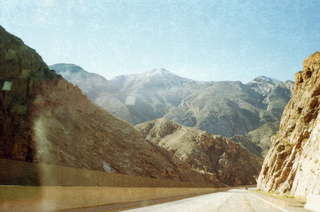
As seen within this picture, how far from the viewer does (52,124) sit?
152ft

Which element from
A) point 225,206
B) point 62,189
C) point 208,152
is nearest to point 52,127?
point 225,206

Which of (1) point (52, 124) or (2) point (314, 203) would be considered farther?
(1) point (52, 124)

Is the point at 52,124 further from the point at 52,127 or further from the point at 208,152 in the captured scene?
the point at 208,152

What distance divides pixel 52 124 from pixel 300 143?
102 feet

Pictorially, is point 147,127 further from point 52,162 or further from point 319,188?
point 319,188

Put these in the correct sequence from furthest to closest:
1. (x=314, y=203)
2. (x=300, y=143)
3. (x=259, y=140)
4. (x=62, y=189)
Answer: (x=259, y=140)
(x=300, y=143)
(x=314, y=203)
(x=62, y=189)

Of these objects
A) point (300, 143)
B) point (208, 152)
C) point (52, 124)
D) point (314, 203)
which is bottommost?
point (208, 152)

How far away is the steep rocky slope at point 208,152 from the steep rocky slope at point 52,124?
155 ft

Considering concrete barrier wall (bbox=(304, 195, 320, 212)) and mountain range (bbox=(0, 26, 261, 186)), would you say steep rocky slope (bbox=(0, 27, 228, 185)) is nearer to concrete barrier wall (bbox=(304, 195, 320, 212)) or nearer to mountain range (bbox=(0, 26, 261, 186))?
mountain range (bbox=(0, 26, 261, 186))

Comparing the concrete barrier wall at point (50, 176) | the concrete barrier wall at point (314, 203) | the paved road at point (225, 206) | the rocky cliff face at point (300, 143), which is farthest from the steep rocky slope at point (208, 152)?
the concrete barrier wall at point (314, 203)

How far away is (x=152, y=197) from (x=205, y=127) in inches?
6647

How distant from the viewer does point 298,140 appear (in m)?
45.7

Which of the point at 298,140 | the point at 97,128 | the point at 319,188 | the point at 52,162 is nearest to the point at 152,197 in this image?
the point at 319,188

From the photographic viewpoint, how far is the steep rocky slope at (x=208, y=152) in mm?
110125
